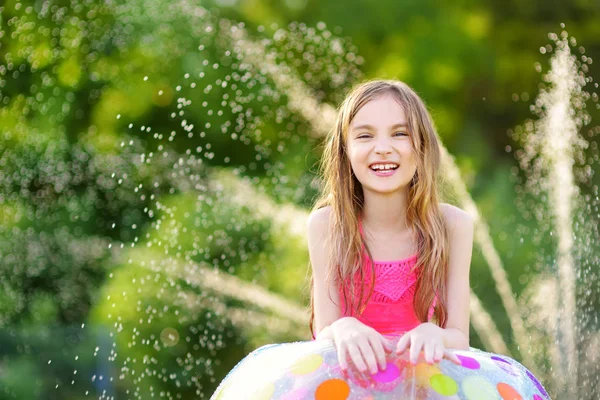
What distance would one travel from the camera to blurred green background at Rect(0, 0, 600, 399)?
9.26 m

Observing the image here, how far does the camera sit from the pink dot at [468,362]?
2.68 meters

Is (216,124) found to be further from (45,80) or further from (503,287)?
(503,287)

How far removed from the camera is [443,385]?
2.59 m

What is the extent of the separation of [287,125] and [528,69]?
3.04m

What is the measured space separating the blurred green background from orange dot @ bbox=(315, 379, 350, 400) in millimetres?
6326

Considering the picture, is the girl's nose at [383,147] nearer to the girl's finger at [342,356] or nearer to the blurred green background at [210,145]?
the girl's finger at [342,356]

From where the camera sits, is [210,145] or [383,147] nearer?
[383,147]

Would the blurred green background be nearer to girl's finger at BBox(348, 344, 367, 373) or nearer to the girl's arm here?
the girl's arm

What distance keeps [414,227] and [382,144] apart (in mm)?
335

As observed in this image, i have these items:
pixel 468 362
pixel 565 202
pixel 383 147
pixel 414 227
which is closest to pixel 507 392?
pixel 468 362

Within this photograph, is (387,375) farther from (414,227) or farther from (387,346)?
(414,227)

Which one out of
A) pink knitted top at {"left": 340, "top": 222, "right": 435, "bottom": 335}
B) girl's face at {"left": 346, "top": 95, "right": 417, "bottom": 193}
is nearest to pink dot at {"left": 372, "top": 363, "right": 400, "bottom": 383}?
pink knitted top at {"left": 340, "top": 222, "right": 435, "bottom": 335}

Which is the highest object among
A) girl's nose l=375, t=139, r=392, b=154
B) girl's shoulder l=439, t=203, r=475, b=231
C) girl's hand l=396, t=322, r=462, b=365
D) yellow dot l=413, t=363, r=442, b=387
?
girl's nose l=375, t=139, r=392, b=154

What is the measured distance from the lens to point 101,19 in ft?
35.3
